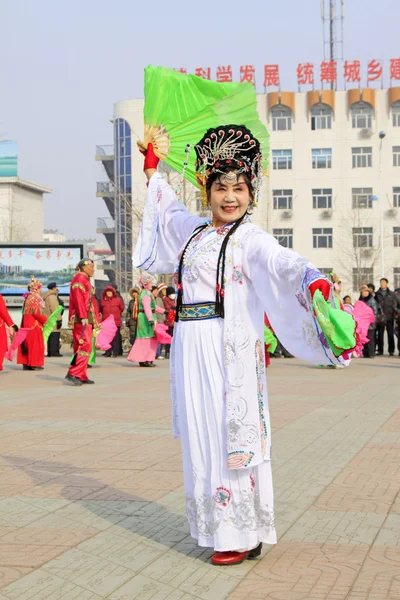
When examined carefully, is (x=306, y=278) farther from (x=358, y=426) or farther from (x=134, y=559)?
(x=358, y=426)

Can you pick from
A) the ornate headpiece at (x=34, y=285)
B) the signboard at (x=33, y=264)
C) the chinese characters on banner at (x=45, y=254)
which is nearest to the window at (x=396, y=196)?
the signboard at (x=33, y=264)

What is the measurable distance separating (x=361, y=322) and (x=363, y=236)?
55964 millimetres

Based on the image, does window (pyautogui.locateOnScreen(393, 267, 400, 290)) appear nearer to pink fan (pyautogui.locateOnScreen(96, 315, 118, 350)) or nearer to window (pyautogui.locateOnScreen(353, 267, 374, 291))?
window (pyautogui.locateOnScreen(353, 267, 374, 291))

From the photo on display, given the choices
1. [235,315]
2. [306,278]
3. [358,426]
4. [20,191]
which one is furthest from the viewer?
[20,191]

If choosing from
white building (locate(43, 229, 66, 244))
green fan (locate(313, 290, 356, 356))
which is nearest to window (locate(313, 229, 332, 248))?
green fan (locate(313, 290, 356, 356))

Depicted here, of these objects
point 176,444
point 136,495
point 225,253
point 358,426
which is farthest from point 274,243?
point 358,426

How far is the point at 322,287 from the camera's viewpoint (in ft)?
14.7

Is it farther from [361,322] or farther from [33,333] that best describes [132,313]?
[361,322]

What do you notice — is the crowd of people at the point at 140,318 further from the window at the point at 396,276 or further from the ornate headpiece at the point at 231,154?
the window at the point at 396,276

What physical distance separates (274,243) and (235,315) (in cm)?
40

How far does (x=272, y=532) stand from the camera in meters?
4.84

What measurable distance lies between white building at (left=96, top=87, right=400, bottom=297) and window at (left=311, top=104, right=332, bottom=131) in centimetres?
6

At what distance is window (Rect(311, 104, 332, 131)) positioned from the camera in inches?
2334

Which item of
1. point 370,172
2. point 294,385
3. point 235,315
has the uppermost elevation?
point 370,172
